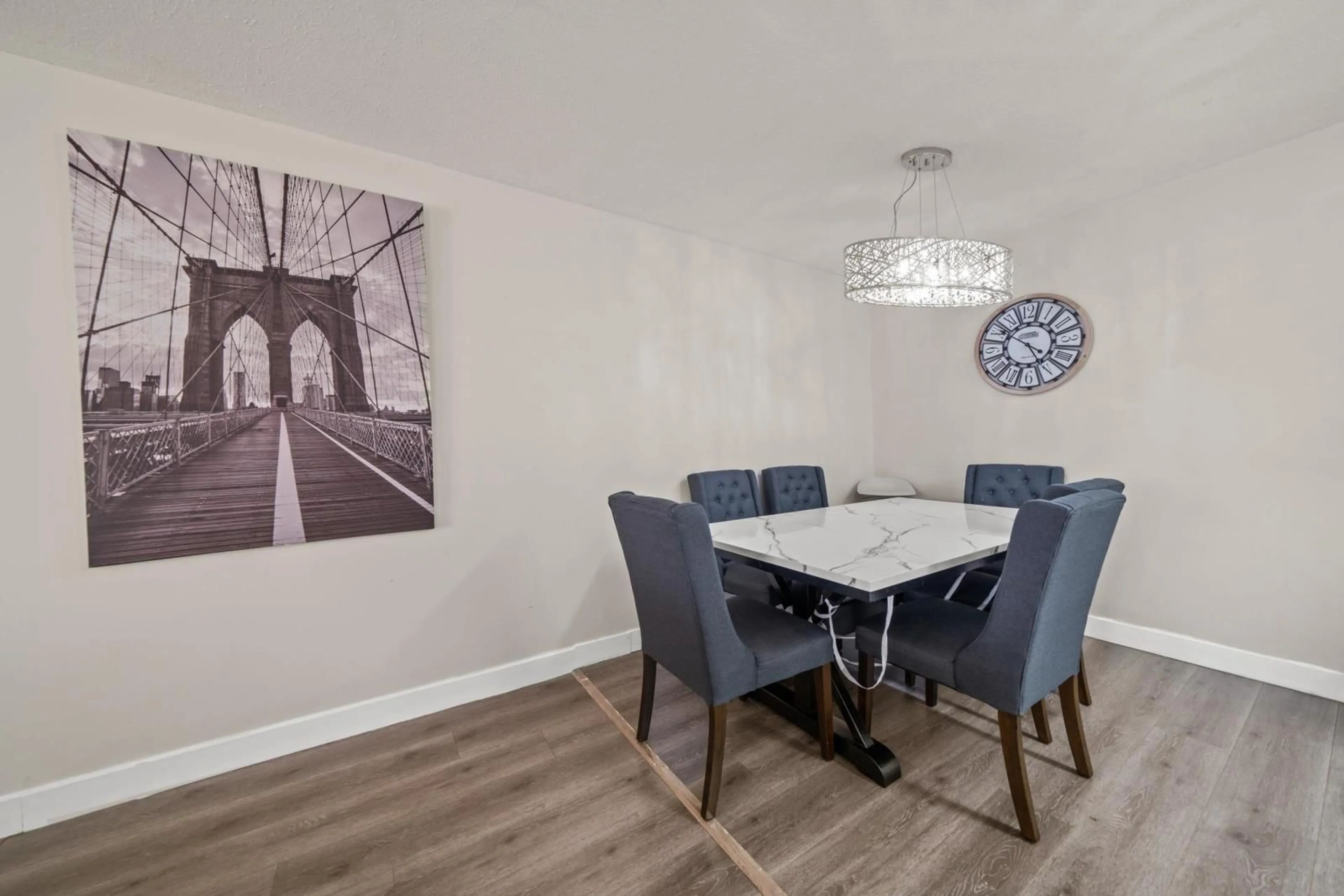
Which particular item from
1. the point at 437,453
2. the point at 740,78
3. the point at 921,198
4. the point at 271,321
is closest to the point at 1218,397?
the point at 921,198

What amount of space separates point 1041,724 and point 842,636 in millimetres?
733

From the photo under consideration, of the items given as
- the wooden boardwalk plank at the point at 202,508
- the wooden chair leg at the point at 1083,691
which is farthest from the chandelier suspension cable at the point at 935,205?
the wooden boardwalk plank at the point at 202,508

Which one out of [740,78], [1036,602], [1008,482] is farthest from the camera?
[1008,482]

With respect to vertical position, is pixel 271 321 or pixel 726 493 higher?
pixel 271 321

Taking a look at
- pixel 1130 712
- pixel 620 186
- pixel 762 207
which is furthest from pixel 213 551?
pixel 1130 712

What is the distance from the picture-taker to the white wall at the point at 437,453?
65.7 inches

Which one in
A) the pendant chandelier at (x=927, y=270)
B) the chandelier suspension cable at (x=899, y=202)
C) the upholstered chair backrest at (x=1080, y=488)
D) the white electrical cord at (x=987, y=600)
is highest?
the chandelier suspension cable at (x=899, y=202)

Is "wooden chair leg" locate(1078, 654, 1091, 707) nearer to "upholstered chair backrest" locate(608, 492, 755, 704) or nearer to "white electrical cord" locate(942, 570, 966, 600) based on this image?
"white electrical cord" locate(942, 570, 966, 600)

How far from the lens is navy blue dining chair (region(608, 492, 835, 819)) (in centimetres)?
157

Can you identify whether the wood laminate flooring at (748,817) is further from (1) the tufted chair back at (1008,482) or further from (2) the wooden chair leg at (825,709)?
(1) the tufted chair back at (1008,482)

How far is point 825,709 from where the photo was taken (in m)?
1.84

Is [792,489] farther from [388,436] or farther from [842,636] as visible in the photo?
[388,436]

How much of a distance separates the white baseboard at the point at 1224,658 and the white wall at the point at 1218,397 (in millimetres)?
41

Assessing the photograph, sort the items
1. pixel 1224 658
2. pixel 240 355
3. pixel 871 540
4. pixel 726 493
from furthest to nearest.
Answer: pixel 726 493, pixel 1224 658, pixel 871 540, pixel 240 355
